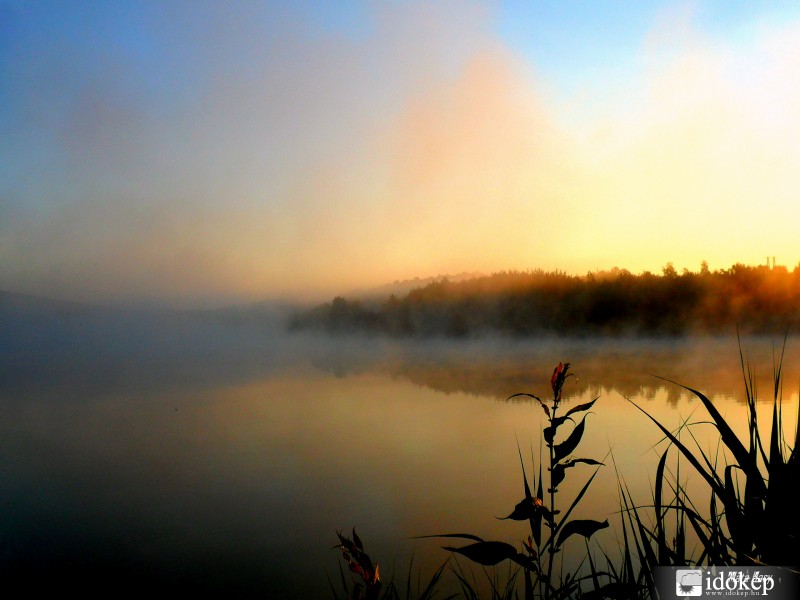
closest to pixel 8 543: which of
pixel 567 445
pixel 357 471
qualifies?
pixel 357 471

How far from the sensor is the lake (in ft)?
12.5

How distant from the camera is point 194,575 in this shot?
11.9ft

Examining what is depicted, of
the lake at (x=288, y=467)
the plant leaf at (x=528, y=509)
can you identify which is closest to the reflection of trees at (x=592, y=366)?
the lake at (x=288, y=467)

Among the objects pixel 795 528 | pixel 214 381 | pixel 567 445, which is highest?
pixel 567 445

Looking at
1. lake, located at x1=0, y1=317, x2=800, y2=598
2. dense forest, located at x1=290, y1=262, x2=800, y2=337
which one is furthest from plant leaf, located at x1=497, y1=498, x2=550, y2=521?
dense forest, located at x1=290, y1=262, x2=800, y2=337

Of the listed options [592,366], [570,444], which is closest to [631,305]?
[592,366]

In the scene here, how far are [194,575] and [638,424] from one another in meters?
4.96

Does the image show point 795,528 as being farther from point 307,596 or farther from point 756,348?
point 756,348

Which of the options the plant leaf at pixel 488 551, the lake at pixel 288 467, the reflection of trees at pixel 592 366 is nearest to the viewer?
the plant leaf at pixel 488 551

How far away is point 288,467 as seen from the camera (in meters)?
6.11

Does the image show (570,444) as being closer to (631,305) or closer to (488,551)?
(488,551)

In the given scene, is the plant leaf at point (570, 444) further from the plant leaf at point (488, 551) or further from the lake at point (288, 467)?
the lake at point (288, 467)

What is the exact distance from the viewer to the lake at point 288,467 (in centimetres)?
380

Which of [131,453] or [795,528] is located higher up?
[795,528]
